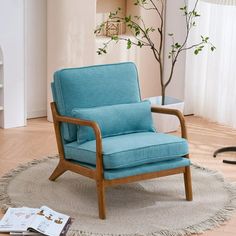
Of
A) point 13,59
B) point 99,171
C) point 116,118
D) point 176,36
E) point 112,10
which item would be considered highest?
point 112,10

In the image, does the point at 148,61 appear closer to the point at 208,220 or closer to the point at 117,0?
the point at 117,0

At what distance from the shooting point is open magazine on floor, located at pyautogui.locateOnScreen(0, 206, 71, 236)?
3.75 metres

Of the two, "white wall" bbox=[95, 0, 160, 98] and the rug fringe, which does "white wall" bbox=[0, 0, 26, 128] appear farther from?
the rug fringe

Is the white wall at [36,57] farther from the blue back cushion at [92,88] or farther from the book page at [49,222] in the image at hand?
the book page at [49,222]

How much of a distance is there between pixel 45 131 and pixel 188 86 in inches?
65.7

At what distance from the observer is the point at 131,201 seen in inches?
172

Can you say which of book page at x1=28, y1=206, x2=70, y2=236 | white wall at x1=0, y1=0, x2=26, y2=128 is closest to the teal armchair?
book page at x1=28, y1=206, x2=70, y2=236

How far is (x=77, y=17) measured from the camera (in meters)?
6.17

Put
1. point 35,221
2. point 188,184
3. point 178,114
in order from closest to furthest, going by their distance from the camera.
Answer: point 35,221, point 188,184, point 178,114

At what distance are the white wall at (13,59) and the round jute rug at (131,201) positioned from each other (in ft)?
4.06

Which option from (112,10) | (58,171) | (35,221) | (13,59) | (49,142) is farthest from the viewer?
(112,10)

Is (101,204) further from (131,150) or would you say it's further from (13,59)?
(13,59)

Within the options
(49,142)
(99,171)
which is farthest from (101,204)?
(49,142)

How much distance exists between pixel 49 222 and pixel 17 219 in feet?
0.69
